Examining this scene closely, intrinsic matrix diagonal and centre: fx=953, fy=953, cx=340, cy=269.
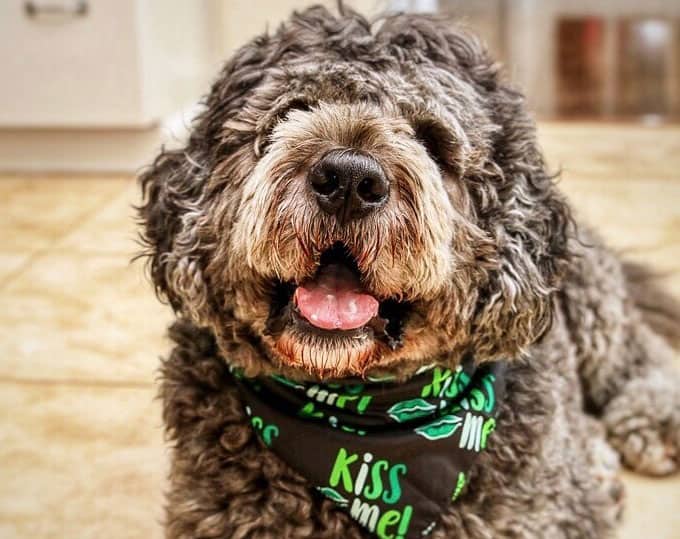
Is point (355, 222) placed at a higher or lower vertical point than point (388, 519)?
higher

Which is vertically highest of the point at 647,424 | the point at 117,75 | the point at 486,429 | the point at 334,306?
the point at 117,75

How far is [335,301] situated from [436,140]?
1.04 ft

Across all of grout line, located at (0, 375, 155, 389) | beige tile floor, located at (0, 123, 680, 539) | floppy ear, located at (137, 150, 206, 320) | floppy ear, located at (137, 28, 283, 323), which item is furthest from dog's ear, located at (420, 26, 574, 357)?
grout line, located at (0, 375, 155, 389)

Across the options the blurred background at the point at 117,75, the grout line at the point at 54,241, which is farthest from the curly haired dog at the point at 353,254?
the blurred background at the point at 117,75

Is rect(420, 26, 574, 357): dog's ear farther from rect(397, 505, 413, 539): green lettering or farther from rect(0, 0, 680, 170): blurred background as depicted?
rect(0, 0, 680, 170): blurred background

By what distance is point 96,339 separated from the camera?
110 inches

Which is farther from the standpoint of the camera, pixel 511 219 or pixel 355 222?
pixel 511 219

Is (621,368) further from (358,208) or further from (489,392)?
(358,208)

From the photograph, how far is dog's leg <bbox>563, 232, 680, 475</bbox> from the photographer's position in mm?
2182

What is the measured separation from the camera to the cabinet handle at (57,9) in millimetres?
4055

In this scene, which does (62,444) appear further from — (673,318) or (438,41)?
(673,318)

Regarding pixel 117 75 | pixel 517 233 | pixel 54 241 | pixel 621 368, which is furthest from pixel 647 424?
pixel 117 75

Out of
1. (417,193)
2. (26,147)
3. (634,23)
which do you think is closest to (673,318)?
(417,193)

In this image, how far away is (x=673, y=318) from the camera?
261 cm
